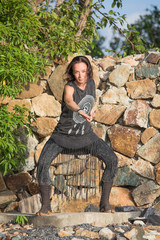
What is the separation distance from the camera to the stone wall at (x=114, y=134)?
4449 mm

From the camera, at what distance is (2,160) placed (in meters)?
4.41

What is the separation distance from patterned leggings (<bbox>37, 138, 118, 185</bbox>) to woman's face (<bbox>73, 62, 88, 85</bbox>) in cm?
55

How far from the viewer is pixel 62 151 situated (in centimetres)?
306

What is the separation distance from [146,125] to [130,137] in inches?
10.6

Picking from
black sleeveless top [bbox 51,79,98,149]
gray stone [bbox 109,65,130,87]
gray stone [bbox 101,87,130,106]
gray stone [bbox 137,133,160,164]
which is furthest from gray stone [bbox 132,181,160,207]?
black sleeveless top [bbox 51,79,98,149]

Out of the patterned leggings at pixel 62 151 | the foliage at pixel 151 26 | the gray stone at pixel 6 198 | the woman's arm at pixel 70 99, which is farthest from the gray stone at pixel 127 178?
the foliage at pixel 151 26

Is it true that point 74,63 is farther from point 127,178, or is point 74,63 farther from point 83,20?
point 83,20

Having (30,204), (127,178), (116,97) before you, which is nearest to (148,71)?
(116,97)

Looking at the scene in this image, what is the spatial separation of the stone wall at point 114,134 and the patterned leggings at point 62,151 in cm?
141

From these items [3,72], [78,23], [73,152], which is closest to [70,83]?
[73,152]

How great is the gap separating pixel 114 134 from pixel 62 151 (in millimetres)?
1697

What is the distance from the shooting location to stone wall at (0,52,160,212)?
4.45 m

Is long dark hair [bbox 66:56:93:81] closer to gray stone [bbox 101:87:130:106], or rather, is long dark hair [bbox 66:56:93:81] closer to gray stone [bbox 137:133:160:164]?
gray stone [bbox 101:87:130:106]

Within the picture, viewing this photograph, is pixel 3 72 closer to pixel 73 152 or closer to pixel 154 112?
pixel 73 152
